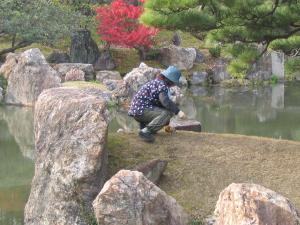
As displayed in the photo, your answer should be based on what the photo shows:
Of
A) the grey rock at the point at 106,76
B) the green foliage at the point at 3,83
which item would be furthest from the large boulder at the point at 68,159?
the grey rock at the point at 106,76

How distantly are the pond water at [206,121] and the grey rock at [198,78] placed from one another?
150cm

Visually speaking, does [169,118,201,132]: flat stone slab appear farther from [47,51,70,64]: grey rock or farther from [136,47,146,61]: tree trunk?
[136,47,146,61]: tree trunk

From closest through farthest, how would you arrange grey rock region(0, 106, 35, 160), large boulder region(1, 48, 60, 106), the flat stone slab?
1. the flat stone slab
2. grey rock region(0, 106, 35, 160)
3. large boulder region(1, 48, 60, 106)

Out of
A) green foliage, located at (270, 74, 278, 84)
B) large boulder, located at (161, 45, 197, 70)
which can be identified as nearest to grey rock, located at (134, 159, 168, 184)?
large boulder, located at (161, 45, 197, 70)

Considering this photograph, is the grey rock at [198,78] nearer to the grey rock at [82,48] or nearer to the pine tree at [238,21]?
the grey rock at [82,48]

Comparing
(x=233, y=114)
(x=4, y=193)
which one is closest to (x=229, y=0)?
(x=4, y=193)

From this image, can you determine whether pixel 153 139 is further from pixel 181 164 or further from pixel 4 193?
pixel 4 193

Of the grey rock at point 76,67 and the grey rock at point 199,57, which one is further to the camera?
the grey rock at point 199,57

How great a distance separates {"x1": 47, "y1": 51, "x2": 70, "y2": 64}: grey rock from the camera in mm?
31453

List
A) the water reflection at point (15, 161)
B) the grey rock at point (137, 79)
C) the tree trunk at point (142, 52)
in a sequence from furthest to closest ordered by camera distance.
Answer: the tree trunk at point (142, 52) < the grey rock at point (137, 79) < the water reflection at point (15, 161)

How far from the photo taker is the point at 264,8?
846cm

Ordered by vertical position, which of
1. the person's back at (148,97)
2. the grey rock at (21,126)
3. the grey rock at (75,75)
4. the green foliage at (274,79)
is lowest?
the green foliage at (274,79)

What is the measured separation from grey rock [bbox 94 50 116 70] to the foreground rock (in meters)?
26.4

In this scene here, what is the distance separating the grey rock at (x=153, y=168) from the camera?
8414mm
